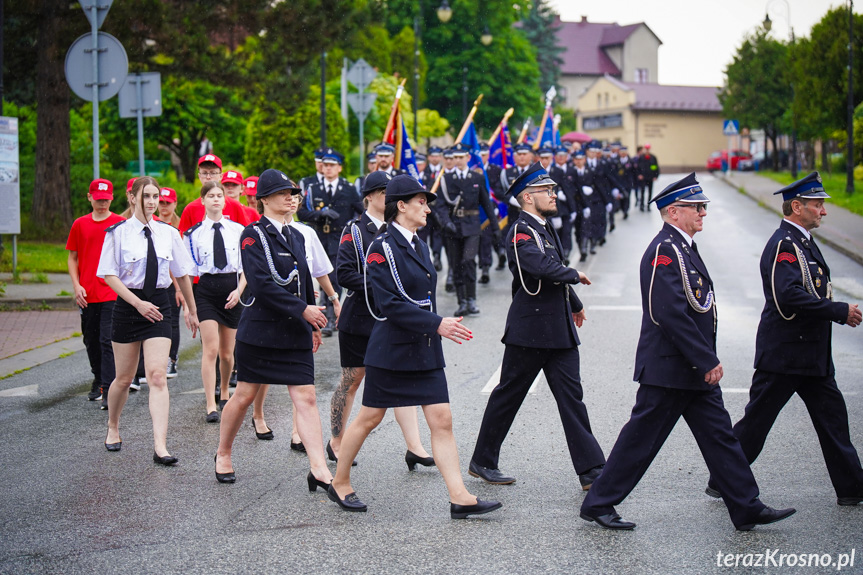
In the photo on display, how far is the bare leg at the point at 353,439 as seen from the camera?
5.39 m

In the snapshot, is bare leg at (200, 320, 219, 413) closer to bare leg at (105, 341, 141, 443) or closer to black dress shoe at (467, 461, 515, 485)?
bare leg at (105, 341, 141, 443)

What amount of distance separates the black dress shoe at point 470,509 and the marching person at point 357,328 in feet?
3.39

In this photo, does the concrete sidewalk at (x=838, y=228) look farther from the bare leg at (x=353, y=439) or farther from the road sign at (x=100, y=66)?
the bare leg at (x=353, y=439)

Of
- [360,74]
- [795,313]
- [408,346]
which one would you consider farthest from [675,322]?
[360,74]

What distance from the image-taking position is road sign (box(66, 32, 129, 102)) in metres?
12.1

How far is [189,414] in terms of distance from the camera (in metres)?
7.98

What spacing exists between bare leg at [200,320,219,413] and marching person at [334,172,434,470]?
58.3 inches

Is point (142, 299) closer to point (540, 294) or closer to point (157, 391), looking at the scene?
point (157, 391)

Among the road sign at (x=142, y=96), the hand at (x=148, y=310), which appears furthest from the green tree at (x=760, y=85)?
the hand at (x=148, y=310)

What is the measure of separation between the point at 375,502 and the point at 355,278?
4.73 ft

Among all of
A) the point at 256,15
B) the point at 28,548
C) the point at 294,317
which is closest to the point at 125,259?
the point at 294,317

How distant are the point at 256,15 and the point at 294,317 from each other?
16.0 m

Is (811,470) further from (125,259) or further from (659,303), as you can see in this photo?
(125,259)

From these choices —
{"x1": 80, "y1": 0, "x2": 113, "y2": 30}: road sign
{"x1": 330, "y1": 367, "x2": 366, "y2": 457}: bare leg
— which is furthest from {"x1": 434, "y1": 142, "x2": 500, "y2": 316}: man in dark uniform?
{"x1": 330, "y1": 367, "x2": 366, "y2": 457}: bare leg
